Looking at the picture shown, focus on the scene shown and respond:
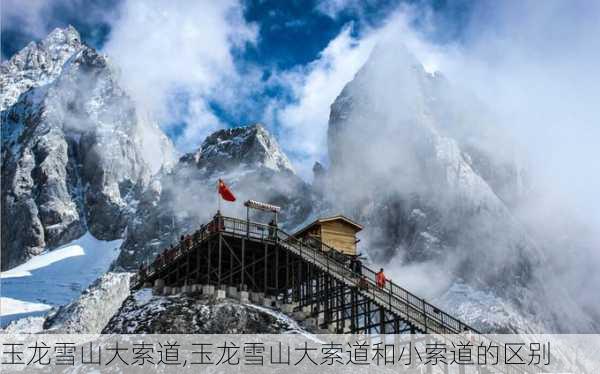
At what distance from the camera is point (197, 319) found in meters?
45.6

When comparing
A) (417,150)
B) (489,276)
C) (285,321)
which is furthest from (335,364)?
(417,150)

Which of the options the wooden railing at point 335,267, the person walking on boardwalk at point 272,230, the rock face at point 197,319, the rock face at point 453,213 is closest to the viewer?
the wooden railing at point 335,267

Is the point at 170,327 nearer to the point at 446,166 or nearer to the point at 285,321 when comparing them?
the point at 285,321

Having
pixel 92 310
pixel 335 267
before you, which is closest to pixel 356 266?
pixel 335 267

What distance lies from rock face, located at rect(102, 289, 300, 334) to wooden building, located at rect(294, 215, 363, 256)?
937 cm

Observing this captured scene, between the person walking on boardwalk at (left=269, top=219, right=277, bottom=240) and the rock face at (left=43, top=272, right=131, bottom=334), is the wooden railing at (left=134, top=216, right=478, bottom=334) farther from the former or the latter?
the rock face at (left=43, top=272, right=131, bottom=334)

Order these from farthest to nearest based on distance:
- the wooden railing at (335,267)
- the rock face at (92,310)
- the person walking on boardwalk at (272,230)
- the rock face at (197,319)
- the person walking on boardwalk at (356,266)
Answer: the rock face at (92,310), the person walking on boardwalk at (272,230), the person walking on boardwalk at (356,266), the rock face at (197,319), the wooden railing at (335,267)

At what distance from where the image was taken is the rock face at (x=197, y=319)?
44781 mm

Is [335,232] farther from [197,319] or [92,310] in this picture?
[92,310]

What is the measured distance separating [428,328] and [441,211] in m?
133

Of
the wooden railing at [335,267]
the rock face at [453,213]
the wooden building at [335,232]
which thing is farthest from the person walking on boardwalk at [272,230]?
the rock face at [453,213]

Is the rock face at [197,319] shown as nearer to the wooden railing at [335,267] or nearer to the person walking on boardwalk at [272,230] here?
the wooden railing at [335,267]

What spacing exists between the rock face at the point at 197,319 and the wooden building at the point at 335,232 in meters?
9.37

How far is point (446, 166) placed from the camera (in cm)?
17638
